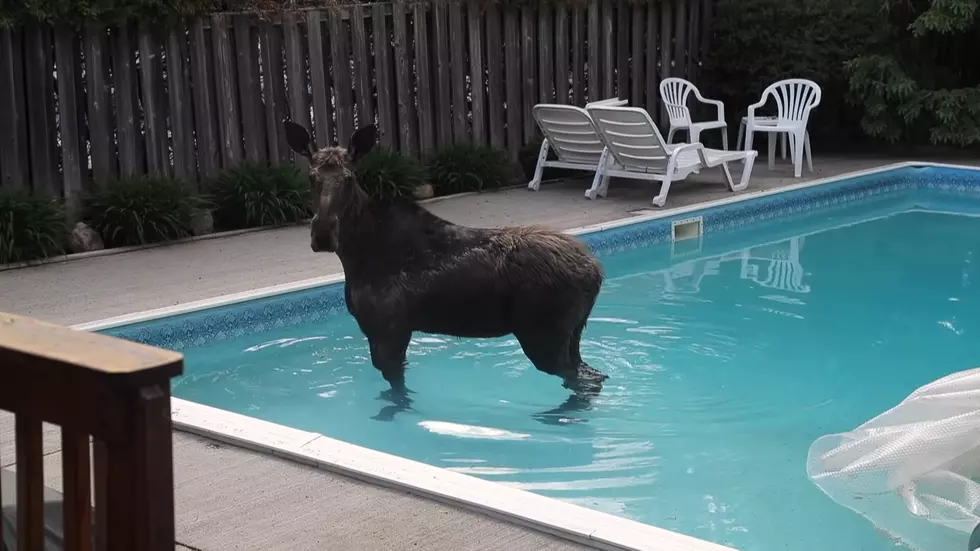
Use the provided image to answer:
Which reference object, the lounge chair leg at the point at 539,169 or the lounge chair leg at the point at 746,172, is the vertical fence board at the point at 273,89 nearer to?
the lounge chair leg at the point at 539,169

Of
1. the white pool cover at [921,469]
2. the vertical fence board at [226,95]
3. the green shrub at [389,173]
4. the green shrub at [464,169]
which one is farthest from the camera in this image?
the green shrub at [464,169]

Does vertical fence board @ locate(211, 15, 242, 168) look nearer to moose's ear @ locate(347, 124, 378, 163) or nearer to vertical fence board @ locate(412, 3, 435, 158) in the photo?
vertical fence board @ locate(412, 3, 435, 158)

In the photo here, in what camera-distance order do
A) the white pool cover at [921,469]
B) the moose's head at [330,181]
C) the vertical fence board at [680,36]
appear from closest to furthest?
1. the white pool cover at [921,469]
2. the moose's head at [330,181]
3. the vertical fence board at [680,36]

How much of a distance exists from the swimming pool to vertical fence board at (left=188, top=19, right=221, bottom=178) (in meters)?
3.10

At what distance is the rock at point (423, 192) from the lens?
35.1ft

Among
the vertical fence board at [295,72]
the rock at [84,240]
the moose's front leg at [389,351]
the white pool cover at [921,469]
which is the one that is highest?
the vertical fence board at [295,72]

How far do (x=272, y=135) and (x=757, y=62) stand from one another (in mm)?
6050

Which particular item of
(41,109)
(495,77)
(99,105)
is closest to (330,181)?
(41,109)

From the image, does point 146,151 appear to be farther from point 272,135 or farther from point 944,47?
point 944,47

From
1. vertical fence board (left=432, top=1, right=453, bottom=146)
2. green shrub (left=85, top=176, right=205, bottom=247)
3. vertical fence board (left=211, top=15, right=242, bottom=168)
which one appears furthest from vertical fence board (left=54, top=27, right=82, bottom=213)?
vertical fence board (left=432, top=1, right=453, bottom=146)

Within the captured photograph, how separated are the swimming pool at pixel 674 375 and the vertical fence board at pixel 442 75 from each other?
282 cm

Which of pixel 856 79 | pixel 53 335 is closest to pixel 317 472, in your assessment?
pixel 53 335

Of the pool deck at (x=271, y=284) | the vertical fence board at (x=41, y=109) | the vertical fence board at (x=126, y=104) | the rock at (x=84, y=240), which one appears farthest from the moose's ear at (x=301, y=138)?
the vertical fence board at (x=126, y=104)

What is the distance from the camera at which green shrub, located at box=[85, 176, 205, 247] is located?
8.78 m
